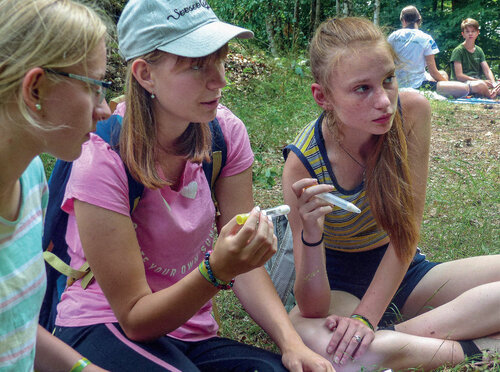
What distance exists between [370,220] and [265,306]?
2.09 feet

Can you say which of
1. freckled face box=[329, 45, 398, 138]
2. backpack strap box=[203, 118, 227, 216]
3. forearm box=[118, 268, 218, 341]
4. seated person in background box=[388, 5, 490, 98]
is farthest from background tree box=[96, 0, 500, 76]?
forearm box=[118, 268, 218, 341]

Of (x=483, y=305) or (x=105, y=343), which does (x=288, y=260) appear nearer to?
(x=483, y=305)

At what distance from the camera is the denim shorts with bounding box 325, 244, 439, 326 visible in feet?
8.22

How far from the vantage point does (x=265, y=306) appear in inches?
81.8

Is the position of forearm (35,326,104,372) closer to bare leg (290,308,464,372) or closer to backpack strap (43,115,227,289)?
backpack strap (43,115,227,289)

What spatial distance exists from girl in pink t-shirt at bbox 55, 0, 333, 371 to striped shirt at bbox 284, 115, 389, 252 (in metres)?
0.38

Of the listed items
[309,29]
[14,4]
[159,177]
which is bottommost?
[309,29]

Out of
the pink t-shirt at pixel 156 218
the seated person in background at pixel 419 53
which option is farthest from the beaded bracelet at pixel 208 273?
the seated person in background at pixel 419 53

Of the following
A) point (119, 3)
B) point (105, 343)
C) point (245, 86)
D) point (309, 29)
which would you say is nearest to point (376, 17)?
point (309, 29)

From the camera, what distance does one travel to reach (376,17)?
11.2 metres

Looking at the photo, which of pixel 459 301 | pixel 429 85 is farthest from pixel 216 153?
pixel 429 85

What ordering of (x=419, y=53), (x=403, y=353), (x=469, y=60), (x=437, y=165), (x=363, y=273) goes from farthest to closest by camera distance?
(x=469, y=60), (x=419, y=53), (x=437, y=165), (x=363, y=273), (x=403, y=353)

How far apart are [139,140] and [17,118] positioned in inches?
22.7

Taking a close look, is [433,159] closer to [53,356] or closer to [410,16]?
[410,16]
